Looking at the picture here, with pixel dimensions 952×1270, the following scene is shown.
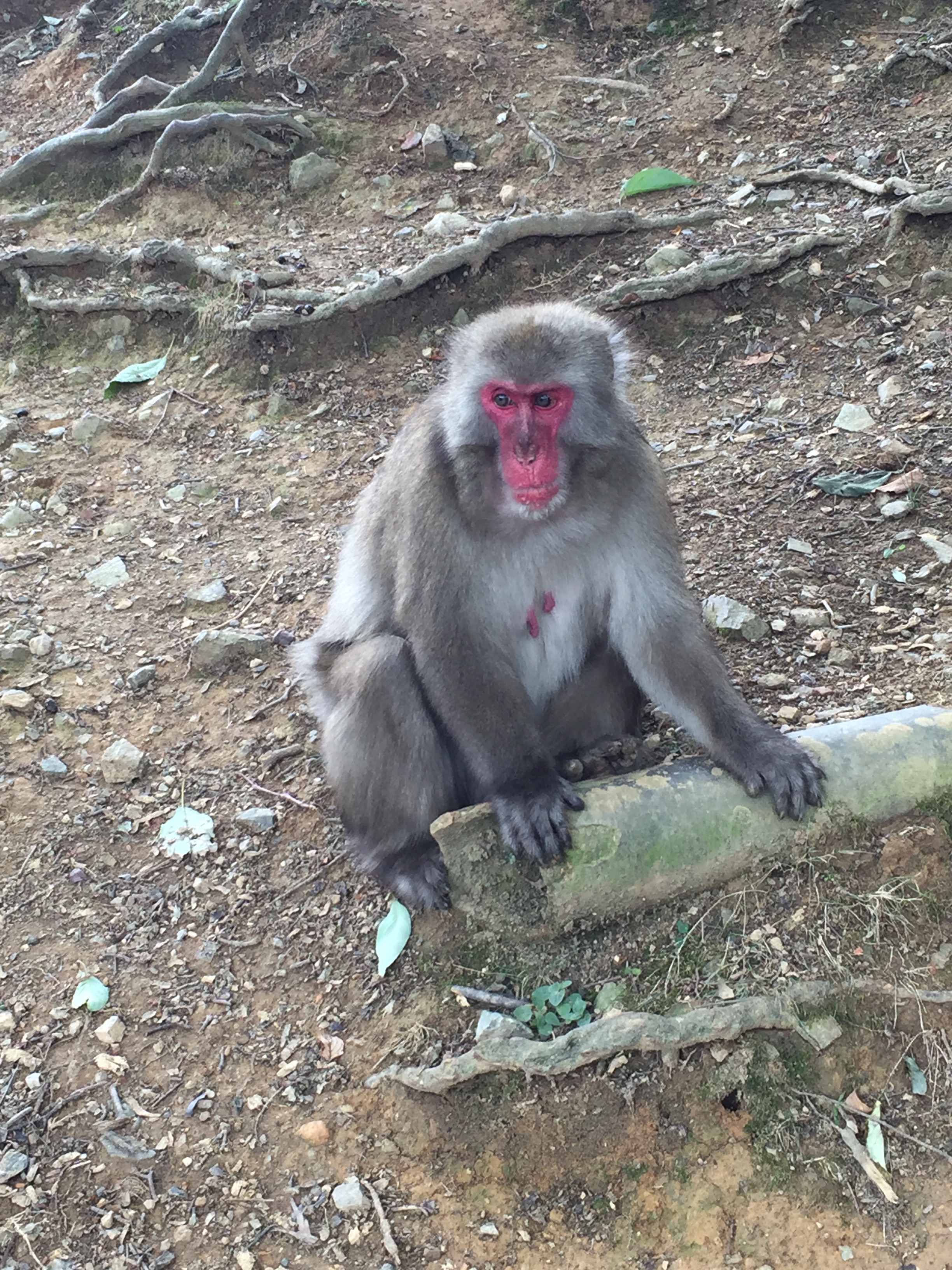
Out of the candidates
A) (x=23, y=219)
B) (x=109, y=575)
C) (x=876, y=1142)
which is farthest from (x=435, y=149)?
(x=876, y=1142)

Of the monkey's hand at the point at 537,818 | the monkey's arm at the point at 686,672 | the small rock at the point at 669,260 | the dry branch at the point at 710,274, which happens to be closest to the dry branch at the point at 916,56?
the dry branch at the point at 710,274

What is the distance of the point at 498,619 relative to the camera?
3.37 m

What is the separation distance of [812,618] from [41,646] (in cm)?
319

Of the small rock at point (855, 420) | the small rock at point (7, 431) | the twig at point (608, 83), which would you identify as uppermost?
the twig at point (608, 83)

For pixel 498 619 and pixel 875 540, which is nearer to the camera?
pixel 498 619

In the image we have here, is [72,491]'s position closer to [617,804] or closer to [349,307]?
[349,307]

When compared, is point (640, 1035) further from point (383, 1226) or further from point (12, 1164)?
point (12, 1164)

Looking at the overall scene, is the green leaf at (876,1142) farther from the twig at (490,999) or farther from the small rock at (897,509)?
the small rock at (897,509)

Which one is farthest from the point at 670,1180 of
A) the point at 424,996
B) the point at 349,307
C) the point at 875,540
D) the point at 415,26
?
the point at 415,26

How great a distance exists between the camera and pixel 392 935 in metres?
3.24

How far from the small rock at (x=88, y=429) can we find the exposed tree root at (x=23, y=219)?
8.04 feet

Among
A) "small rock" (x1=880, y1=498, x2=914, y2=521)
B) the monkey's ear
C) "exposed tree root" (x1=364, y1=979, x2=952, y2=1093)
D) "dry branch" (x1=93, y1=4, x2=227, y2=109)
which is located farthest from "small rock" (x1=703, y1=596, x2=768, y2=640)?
"dry branch" (x1=93, y1=4, x2=227, y2=109)

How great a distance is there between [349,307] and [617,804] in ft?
13.3

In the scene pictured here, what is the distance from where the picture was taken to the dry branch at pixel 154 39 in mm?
8406
